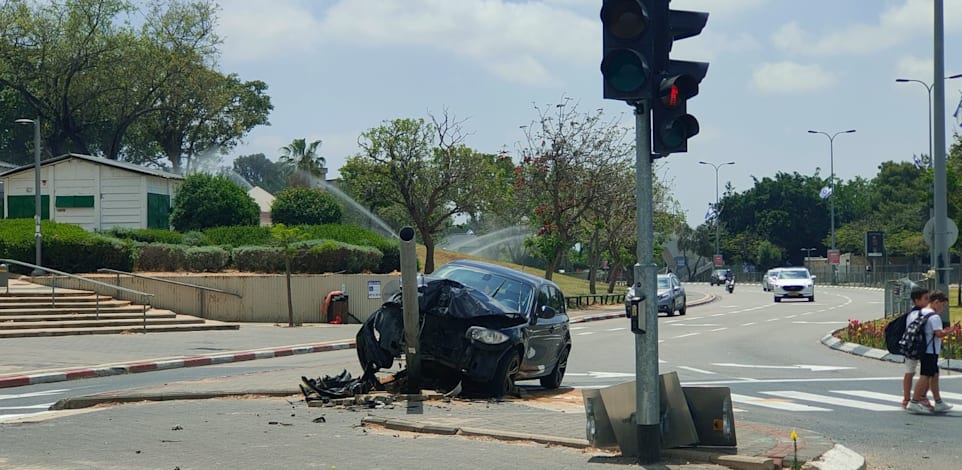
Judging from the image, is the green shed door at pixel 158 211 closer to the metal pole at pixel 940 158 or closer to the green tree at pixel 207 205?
the green tree at pixel 207 205

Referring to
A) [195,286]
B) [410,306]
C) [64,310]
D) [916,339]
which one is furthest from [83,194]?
[916,339]

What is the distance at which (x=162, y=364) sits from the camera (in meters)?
21.5

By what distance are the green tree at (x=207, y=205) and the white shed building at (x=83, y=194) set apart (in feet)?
5.00

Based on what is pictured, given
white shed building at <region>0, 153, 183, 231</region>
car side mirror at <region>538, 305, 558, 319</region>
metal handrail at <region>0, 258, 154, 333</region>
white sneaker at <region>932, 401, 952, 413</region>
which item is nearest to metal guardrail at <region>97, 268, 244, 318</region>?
metal handrail at <region>0, 258, 154, 333</region>

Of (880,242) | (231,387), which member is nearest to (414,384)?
(231,387)

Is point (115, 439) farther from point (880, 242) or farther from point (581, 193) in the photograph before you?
point (880, 242)

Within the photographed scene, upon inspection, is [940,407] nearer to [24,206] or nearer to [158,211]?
[158,211]

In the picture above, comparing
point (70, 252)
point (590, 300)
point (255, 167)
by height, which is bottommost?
point (590, 300)

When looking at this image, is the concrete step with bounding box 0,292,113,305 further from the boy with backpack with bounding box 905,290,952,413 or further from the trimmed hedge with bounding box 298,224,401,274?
the boy with backpack with bounding box 905,290,952,413

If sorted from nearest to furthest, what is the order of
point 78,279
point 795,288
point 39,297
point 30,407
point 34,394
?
point 30,407, point 34,394, point 39,297, point 78,279, point 795,288

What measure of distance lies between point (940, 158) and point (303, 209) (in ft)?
100

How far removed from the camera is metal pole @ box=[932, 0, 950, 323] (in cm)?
2345

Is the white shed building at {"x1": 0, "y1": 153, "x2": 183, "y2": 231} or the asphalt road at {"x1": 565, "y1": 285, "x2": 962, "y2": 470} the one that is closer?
the asphalt road at {"x1": 565, "y1": 285, "x2": 962, "y2": 470}

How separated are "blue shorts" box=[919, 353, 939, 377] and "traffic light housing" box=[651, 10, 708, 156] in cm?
621
